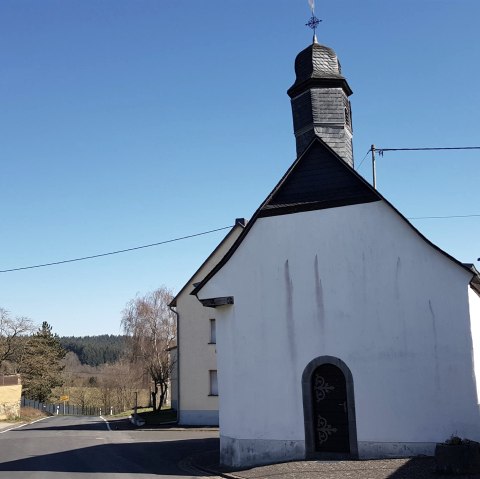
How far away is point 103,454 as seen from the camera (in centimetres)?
1811

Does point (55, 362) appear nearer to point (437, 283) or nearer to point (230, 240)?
point (230, 240)

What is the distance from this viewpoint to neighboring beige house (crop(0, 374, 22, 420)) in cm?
4166

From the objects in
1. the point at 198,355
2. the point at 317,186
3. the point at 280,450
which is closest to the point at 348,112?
the point at 317,186

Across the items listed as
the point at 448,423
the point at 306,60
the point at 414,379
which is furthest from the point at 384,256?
the point at 306,60

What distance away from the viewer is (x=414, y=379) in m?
13.2

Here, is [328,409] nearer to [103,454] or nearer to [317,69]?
[103,454]

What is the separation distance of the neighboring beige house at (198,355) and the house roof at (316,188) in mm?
13343

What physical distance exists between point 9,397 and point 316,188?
35900 mm

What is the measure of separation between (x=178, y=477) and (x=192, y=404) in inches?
668

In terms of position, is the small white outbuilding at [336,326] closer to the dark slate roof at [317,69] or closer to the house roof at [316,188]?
the house roof at [316,188]

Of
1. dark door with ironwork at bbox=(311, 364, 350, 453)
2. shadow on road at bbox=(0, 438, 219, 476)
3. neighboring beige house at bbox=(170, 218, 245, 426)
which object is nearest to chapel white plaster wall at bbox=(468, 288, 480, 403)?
dark door with ironwork at bbox=(311, 364, 350, 453)

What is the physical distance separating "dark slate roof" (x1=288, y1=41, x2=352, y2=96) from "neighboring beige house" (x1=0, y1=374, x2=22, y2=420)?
113ft

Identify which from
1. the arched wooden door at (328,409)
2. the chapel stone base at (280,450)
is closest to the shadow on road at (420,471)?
the chapel stone base at (280,450)

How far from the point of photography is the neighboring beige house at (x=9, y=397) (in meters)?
41.7
